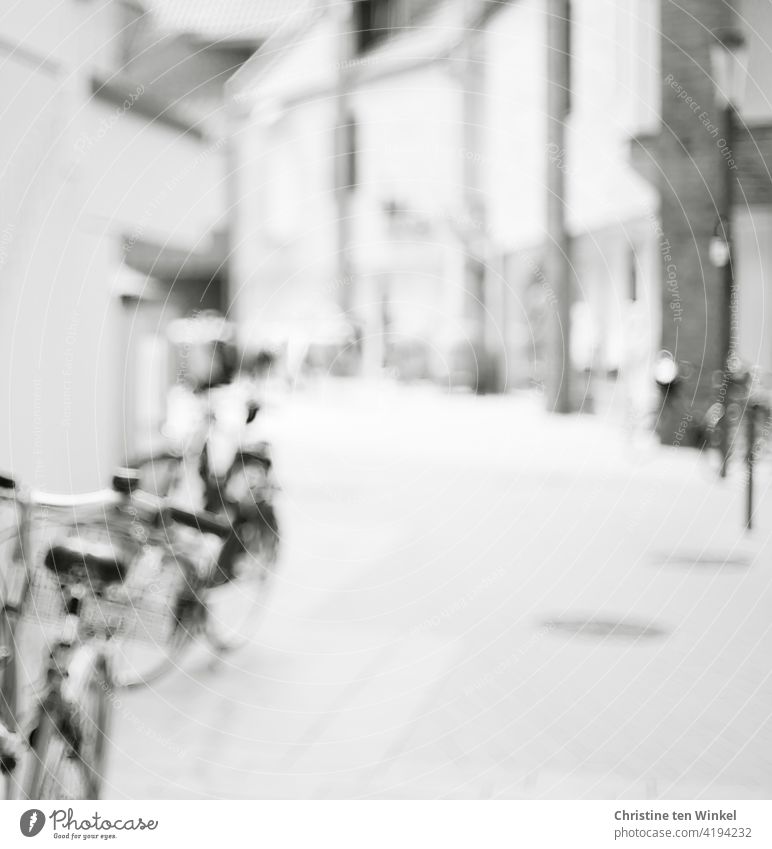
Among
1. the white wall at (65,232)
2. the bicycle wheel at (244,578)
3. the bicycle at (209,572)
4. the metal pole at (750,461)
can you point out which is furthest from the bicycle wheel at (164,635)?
the metal pole at (750,461)

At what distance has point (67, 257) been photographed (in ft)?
17.4

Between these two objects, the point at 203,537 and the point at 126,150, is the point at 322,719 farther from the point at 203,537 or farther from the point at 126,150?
the point at 126,150

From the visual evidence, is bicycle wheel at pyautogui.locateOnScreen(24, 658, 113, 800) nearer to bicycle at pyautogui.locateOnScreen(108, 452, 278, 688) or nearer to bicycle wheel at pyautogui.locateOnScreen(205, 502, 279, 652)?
bicycle at pyautogui.locateOnScreen(108, 452, 278, 688)

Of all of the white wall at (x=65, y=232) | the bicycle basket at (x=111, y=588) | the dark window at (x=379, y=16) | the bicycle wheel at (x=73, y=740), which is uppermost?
the dark window at (x=379, y=16)

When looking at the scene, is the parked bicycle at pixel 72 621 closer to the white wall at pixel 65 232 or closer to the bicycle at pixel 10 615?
the bicycle at pixel 10 615

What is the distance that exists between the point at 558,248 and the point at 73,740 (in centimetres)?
1743

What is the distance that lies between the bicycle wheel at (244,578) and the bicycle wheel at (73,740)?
163cm

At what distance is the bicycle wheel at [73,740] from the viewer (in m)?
2.76

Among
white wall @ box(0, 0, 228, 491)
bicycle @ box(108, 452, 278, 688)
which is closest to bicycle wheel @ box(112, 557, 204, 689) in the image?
bicycle @ box(108, 452, 278, 688)

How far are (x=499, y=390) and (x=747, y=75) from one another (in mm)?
16891

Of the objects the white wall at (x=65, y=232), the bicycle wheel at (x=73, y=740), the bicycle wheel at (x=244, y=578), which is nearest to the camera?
the bicycle wheel at (x=73, y=740)

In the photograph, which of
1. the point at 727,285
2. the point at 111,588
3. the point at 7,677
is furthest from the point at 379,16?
the point at 7,677

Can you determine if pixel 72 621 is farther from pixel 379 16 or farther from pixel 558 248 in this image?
pixel 558 248
